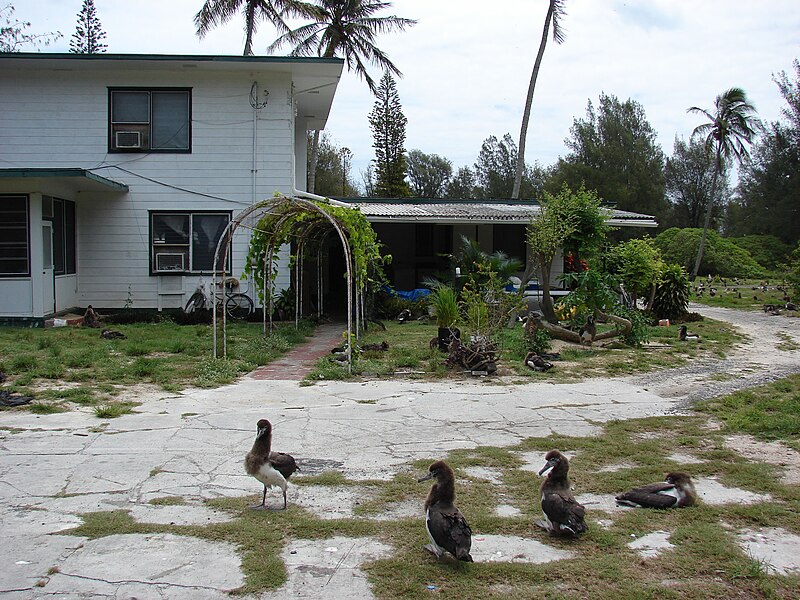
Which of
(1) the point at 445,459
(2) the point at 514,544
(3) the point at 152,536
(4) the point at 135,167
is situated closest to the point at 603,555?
(2) the point at 514,544

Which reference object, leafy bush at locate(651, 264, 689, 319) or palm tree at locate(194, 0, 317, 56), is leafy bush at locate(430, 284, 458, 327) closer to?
leafy bush at locate(651, 264, 689, 319)

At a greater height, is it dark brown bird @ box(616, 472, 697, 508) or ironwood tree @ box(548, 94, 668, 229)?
ironwood tree @ box(548, 94, 668, 229)

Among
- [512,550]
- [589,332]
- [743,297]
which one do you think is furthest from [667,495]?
[743,297]

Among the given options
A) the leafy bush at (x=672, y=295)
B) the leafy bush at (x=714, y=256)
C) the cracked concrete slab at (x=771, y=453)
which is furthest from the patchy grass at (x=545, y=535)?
the leafy bush at (x=714, y=256)

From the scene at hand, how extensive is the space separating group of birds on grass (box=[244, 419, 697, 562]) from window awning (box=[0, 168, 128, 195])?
1120 centimetres

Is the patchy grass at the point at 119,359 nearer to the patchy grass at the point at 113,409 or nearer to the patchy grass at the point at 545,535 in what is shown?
the patchy grass at the point at 113,409

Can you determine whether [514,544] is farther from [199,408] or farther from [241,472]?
[199,408]

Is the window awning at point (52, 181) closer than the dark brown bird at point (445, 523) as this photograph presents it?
No

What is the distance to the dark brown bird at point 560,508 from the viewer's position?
4.39 metres

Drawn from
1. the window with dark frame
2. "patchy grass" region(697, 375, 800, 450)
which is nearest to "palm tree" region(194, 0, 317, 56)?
the window with dark frame

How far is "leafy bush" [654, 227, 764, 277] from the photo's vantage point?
1497 inches

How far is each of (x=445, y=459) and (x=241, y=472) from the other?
5.60 feet

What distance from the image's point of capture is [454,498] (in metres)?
4.28

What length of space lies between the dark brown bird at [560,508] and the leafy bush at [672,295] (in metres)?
13.9
